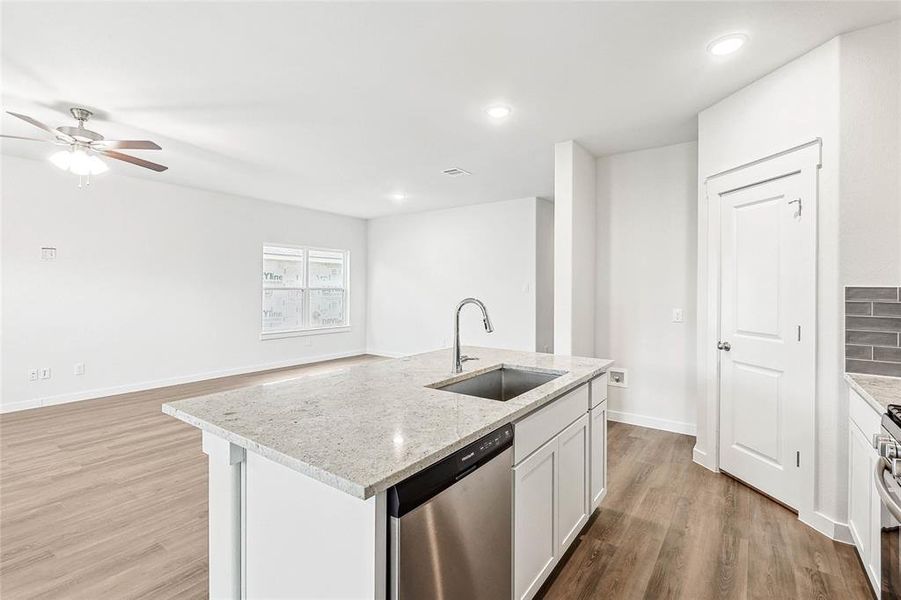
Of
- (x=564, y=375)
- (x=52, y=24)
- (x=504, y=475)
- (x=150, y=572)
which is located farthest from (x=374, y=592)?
(x=52, y=24)

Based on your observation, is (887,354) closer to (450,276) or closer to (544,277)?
(544,277)

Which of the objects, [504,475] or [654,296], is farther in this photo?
[654,296]

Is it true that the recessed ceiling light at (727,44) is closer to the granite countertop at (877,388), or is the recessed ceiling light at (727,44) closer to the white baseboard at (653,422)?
the granite countertop at (877,388)

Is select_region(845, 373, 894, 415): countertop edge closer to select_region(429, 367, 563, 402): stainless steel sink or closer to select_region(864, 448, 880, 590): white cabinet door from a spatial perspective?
select_region(864, 448, 880, 590): white cabinet door

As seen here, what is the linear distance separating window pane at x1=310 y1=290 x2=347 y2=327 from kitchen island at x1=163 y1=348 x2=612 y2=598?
5.76 meters

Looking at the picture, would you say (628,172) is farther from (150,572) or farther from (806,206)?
(150,572)

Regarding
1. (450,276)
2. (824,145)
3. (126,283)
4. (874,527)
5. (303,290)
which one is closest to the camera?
(874,527)

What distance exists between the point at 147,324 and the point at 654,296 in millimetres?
5959

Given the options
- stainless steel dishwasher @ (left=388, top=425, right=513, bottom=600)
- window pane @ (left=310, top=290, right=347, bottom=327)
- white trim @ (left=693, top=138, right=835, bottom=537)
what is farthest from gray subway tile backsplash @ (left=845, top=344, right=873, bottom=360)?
window pane @ (left=310, top=290, right=347, bottom=327)

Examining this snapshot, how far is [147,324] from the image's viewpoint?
17.5 feet

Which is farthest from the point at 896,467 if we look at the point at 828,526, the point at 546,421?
the point at 828,526

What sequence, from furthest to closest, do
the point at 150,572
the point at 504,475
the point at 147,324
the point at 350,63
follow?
1. the point at 147,324
2. the point at 350,63
3. the point at 150,572
4. the point at 504,475

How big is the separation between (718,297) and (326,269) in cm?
621

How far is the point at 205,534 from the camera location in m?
2.23
